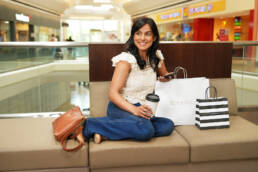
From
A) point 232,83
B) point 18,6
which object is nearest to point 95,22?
point 18,6

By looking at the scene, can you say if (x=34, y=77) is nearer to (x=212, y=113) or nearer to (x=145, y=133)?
(x=145, y=133)

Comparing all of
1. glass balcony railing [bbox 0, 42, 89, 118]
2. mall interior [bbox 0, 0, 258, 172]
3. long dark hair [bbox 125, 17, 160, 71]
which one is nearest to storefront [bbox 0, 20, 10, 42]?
mall interior [bbox 0, 0, 258, 172]

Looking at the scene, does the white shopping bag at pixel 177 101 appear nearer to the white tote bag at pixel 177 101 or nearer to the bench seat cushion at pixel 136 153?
the white tote bag at pixel 177 101

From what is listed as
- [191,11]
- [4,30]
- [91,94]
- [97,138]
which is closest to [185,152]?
[97,138]

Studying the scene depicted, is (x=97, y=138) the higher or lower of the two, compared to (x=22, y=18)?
lower

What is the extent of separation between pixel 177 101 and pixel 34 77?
7.07 feet

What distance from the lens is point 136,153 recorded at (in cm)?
187

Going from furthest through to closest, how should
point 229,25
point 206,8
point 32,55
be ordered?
point 229,25
point 206,8
point 32,55

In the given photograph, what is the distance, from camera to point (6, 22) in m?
11.3

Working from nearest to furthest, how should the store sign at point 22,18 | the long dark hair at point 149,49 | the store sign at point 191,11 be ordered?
the long dark hair at point 149,49, the store sign at point 191,11, the store sign at point 22,18

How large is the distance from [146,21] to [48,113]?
71.8 inches

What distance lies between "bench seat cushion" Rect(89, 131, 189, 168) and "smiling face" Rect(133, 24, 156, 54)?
800mm

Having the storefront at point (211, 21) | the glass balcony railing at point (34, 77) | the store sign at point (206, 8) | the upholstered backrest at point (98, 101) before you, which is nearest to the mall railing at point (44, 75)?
the glass balcony railing at point (34, 77)

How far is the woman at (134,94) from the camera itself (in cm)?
194
